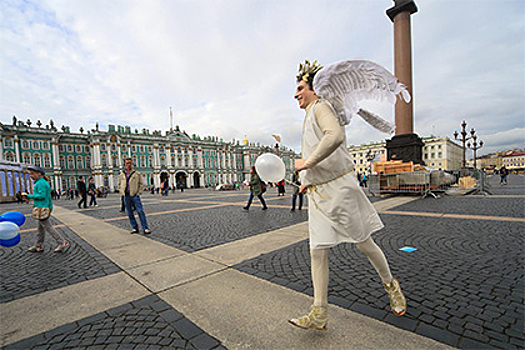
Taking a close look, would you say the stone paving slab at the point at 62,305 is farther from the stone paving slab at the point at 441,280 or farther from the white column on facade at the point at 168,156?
the white column on facade at the point at 168,156

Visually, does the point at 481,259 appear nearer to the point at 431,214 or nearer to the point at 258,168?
the point at 258,168

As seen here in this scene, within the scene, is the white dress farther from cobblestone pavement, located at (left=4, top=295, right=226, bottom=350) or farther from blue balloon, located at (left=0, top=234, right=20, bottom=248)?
blue balloon, located at (left=0, top=234, right=20, bottom=248)

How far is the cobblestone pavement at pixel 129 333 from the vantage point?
1881 mm

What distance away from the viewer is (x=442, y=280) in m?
2.76

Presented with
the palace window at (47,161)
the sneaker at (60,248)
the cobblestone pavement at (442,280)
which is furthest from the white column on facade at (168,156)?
the cobblestone pavement at (442,280)

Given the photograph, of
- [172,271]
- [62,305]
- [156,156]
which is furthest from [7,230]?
[156,156]

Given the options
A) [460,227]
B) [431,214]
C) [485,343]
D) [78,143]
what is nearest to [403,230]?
[460,227]

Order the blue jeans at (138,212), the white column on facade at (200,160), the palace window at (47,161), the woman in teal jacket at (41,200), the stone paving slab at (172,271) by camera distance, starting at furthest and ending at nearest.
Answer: the white column on facade at (200,160), the palace window at (47,161), the blue jeans at (138,212), the woman in teal jacket at (41,200), the stone paving slab at (172,271)

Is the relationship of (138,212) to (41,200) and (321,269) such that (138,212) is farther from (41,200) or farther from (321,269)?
(321,269)

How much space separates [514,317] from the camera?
2.02 meters

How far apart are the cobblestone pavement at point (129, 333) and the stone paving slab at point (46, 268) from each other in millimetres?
1220

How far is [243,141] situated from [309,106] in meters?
90.1

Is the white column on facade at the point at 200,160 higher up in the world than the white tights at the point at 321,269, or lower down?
higher up

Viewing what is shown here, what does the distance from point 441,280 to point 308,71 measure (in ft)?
8.88
